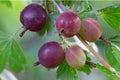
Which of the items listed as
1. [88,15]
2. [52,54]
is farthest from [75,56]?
[88,15]


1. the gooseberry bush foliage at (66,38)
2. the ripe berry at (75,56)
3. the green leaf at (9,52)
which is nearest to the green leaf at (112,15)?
the gooseberry bush foliage at (66,38)

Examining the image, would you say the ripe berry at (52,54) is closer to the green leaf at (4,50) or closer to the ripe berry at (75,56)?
the ripe berry at (75,56)

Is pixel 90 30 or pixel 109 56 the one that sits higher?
pixel 90 30

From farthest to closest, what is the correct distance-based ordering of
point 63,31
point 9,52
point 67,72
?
point 9,52 < point 67,72 < point 63,31

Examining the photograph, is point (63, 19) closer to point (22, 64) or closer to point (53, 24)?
point (53, 24)

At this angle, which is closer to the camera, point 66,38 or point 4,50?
point 66,38

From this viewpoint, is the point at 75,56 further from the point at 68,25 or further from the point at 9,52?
the point at 9,52

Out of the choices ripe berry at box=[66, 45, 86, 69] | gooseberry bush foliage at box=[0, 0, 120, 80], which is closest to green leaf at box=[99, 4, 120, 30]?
gooseberry bush foliage at box=[0, 0, 120, 80]

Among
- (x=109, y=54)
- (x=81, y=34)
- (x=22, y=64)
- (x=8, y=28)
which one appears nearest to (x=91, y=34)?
(x=81, y=34)
